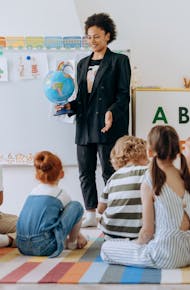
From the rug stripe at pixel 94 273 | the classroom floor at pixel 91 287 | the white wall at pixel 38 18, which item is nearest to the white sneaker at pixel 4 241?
the rug stripe at pixel 94 273

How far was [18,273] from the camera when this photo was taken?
73.4 inches

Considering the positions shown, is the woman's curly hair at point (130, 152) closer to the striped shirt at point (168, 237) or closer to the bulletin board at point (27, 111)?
the striped shirt at point (168, 237)

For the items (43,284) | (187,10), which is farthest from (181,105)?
(43,284)

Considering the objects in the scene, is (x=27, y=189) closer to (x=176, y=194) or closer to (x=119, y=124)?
(x=119, y=124)

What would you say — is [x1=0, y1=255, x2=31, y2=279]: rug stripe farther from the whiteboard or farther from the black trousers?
the whiteboard

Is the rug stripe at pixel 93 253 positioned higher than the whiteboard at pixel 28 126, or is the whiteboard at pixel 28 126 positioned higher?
the whiteboard at pixel 28 126

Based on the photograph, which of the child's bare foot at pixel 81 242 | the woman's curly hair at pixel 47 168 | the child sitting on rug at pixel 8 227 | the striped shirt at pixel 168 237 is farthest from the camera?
the child sitting on rug at pixel 8 227

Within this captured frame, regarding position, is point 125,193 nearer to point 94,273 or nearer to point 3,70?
point 94,273

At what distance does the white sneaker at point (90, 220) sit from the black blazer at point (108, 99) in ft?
1.43

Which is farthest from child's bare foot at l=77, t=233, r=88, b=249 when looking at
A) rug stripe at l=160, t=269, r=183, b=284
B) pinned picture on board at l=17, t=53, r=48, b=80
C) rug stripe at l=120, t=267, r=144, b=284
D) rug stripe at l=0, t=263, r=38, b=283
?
pinned picture on board at l=17, t=53, r=48, b=80

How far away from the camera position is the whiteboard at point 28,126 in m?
3.44

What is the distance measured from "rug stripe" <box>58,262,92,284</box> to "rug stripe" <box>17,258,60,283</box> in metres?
0.08

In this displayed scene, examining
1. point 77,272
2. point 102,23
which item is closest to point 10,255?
point 77,272

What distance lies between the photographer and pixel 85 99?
309 cm
